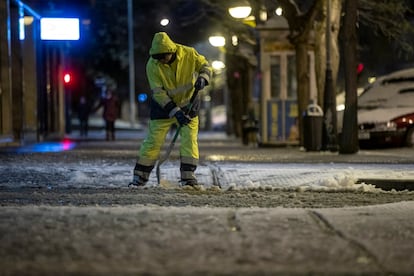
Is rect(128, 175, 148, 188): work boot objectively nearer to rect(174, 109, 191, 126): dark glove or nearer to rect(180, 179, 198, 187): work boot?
rect(180, 179, 198, 187): work boot

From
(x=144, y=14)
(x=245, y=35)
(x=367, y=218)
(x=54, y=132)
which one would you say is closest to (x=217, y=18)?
(x=245, y=35)

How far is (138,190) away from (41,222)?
3.23 metres

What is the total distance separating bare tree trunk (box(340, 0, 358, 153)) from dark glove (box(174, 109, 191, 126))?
7392 millimetres

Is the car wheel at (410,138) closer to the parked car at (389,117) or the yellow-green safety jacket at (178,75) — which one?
the parked car at (389,117)

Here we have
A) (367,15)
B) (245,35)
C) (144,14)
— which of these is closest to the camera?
(367,15)

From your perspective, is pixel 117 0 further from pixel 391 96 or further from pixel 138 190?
pixel 138 190

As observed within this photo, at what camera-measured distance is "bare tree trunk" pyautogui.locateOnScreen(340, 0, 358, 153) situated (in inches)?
641

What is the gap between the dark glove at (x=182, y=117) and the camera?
9648 mm

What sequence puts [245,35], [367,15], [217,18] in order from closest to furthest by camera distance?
[367,15] < [245,35] < [217,18]

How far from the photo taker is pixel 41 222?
6.51 meters

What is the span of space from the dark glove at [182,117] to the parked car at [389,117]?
9.85m

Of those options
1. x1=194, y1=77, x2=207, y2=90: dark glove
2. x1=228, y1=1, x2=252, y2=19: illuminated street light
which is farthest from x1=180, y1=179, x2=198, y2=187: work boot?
x1=228, y1=1, x2=252, y2=19: illuminated street light

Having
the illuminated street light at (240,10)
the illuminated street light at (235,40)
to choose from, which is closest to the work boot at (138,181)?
the illuminated street light at (240,10)

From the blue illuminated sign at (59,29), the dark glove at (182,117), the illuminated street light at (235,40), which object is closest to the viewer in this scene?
the dark glove at (182,117)
